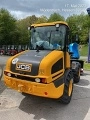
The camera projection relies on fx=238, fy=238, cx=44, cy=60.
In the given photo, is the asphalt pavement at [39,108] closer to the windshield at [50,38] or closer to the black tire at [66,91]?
the black tire at [66,91]

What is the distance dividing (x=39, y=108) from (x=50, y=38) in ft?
6.88

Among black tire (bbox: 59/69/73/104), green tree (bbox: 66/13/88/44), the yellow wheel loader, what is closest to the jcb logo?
the yellow wheel loader

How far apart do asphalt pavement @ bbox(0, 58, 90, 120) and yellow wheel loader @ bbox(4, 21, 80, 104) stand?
1.20 feet

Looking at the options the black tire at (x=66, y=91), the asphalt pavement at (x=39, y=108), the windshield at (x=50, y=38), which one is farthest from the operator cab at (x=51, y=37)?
the asphalt pavement at (x=39, y=108)

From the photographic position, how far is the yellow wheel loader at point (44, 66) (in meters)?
5.88

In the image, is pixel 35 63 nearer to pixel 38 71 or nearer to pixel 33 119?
pixel 38 71

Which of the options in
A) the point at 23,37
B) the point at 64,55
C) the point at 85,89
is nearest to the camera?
the point at 64,55

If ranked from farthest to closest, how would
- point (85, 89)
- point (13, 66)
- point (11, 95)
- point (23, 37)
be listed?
point (23, 37) → point (85, 89) → point (11, 95) → point (13, 66)

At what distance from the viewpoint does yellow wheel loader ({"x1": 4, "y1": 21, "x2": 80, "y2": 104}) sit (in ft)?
19.3

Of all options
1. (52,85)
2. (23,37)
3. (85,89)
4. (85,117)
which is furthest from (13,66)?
(23,37)

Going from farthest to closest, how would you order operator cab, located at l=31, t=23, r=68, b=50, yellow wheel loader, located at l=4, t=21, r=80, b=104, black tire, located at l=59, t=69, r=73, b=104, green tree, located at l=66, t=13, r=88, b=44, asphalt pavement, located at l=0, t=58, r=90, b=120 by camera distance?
green tree, located at l=66, t=13, r=88, b=44, operator cab, located at l=31, t=23, r=68, b=50, black tire, located at l=59, t=69, r=73, b=104, asphalt pavement, located at l=0, t=58, r=90, b=120, yellow wheel loader, located at l=4, t=21, r=80, b=104

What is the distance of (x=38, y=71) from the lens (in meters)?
5.95

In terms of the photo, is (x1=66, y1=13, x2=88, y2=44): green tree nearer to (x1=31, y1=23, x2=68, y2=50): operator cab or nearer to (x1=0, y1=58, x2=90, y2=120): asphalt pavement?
(x1=31, y1=23, x2=68, y2=50): operator cab

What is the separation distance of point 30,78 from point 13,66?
66 centimetres
